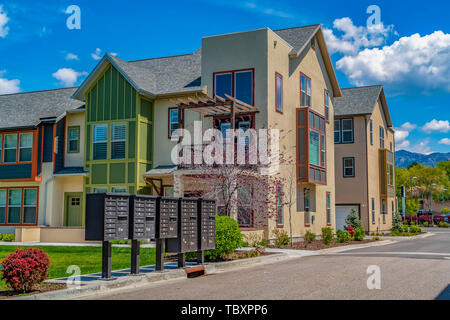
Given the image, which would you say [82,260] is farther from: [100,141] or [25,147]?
[25,147]

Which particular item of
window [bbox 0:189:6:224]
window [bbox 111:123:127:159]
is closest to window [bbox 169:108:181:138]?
window [bbox 111:123:127:159]

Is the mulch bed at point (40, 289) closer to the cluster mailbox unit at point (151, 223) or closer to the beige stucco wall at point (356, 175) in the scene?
the cluster mailbox unit at point (151, 223)

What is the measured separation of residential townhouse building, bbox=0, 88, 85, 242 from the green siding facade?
1.04 metres

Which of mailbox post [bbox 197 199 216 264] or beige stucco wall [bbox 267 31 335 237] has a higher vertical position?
beige stucco wall [bbox 267 31 335 237]

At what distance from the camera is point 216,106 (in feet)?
76.1

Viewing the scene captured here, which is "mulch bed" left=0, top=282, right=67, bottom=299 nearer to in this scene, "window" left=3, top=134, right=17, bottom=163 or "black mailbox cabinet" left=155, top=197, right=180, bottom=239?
"black mailbox cabinet" left=155, top=197, right=180, bottom=239

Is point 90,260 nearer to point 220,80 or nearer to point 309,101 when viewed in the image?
point 220,80

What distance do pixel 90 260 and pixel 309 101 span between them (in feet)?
57.2

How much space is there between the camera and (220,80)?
2589 cm

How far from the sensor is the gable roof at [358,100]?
3966 cm

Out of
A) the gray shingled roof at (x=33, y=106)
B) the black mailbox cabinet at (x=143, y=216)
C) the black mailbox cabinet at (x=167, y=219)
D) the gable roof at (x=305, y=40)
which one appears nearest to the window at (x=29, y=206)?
the gray shingled roof at (x=33, y=106)

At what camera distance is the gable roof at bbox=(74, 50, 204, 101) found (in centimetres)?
2647
